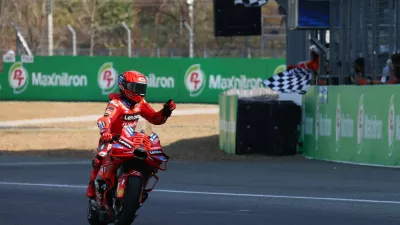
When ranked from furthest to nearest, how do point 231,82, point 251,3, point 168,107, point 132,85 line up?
point 231,82
point 251,3
point 168,107
point 132,85

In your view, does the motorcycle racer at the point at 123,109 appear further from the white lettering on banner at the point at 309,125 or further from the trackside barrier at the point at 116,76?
the trackside barrier at the point at 116,76

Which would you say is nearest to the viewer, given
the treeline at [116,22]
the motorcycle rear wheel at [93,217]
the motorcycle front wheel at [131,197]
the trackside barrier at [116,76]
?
the motorcycle front wheel at [131,197]

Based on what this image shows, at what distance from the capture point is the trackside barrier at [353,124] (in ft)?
52.7

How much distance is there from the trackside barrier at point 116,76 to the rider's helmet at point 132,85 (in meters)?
32.6

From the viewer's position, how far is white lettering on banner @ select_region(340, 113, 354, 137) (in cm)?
1710

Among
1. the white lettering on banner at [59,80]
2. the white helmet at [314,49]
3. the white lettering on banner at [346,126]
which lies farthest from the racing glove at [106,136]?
the white lettering on banner at [59,80]

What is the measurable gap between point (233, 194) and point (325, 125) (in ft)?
18.0

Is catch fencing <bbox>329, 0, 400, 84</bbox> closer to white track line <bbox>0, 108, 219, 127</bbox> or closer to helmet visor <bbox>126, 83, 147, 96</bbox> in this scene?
helmet visor <bbox>126, 83, 147, 96</bbox>

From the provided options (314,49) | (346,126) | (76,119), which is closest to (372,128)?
(346,126)

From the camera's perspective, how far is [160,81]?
142ft

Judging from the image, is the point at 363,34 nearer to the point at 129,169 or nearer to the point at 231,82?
the point at 129,169

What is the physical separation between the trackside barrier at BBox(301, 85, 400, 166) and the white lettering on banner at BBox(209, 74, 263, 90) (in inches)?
917

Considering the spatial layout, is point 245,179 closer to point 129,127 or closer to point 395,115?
point 395,115

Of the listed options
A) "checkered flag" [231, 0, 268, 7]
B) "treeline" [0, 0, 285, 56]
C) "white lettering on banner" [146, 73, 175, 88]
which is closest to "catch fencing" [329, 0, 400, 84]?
"checkered flag" [231, 0, 268, 7]
